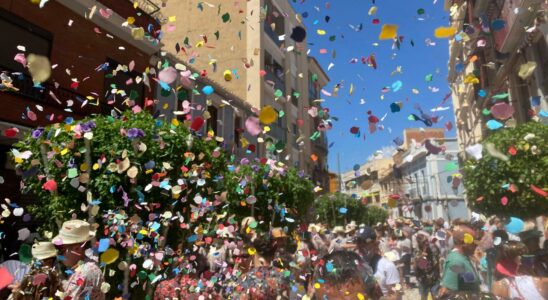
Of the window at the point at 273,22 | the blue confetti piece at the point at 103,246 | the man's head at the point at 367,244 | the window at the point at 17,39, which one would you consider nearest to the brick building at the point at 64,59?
the window at the point at 17,39

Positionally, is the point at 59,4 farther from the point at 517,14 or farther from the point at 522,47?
the point at 522,47

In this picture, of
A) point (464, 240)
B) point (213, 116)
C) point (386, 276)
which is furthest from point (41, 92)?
point (464, 240)

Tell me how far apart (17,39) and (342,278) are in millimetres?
9268

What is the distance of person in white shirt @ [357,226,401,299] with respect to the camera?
18.2ft

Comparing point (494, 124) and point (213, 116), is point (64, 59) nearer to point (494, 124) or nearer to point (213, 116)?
point (213, 116)

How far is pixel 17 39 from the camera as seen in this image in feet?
30.7

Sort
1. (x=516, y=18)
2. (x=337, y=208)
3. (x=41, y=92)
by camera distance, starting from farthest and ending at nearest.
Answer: (x=337, y=208) → (x=516, y=18) → (x=41, y=92)

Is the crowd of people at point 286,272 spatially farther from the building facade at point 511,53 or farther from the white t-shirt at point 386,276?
the building facade at point 511,53

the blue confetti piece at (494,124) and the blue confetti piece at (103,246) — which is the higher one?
the blue confetti piece at (494,124)

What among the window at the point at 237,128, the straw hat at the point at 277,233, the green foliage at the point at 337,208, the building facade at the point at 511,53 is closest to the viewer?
the straw hat at the point at 277,233

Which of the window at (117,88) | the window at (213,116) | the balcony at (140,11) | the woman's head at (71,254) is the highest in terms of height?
the balcony at (140,11)

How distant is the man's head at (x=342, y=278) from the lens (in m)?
3.83

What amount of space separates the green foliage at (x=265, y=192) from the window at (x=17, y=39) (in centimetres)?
561

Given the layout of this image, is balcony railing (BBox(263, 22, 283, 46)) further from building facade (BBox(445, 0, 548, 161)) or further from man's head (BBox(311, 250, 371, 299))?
man's head (BBox(311, 250, 371, 299))
